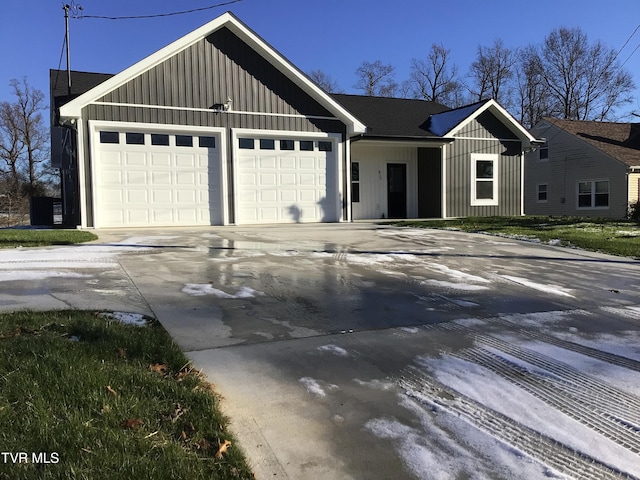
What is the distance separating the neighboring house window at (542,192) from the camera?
30.0 metres

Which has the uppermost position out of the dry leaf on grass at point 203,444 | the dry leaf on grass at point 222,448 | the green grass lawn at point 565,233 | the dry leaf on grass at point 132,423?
the green grass lawn at point 565,233

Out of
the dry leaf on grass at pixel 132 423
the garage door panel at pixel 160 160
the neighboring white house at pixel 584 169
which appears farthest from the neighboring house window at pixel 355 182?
the dry leaf on grass at pixel 132 423

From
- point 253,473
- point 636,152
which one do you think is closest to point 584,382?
point 253,473

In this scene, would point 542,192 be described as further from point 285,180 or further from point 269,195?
point 269,195

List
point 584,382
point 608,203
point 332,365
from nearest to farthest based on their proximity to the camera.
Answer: point 584,382
point 332,365
point 608,203

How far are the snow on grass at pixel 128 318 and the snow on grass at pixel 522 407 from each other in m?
2.43

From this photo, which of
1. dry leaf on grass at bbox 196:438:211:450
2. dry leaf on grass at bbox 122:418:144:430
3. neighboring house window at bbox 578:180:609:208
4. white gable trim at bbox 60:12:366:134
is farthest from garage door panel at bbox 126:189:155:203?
neighboring house window at bbox 578:180:609:208

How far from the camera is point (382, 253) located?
9227 mm

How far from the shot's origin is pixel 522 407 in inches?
120

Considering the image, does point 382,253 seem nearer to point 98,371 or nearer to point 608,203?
point 98,371

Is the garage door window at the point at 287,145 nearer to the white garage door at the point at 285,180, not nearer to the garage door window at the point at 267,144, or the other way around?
the white garage door at the point at 285,180

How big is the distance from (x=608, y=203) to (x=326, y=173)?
1760cm

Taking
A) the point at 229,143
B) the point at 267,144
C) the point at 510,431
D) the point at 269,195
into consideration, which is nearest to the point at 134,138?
the point at 229,143

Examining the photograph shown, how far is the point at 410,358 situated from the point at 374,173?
1555 cm
